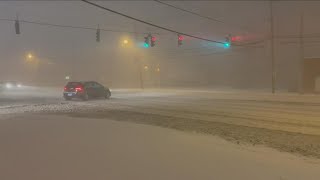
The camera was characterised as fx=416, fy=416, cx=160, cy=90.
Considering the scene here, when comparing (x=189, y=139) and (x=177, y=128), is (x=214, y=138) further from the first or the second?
(x=177, y=128)

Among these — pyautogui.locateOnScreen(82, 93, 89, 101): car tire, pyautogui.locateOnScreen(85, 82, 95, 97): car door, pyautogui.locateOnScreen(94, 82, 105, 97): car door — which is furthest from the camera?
pyautogui.locateOnScreen(94, 82, 105, 97): car door

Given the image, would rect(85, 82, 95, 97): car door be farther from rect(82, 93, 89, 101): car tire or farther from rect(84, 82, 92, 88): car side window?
rect(82, 93, 89, 101): car tire

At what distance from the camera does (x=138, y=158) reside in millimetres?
8648

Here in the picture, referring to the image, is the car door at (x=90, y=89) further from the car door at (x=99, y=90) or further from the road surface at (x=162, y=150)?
the road surface at (x=162, y=150)

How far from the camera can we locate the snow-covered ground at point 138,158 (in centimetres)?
735

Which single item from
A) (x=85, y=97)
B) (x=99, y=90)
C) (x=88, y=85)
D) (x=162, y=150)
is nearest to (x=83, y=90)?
(x=85, y=97)

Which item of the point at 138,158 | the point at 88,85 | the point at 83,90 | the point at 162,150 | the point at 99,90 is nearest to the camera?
the point at 138,158

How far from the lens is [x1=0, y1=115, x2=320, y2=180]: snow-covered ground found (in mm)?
7352

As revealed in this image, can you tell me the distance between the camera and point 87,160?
843cm

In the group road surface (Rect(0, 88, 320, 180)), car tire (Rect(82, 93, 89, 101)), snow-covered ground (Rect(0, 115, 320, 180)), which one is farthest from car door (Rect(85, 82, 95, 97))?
snow-covered ground (Rect(0, 115, 320, 180))

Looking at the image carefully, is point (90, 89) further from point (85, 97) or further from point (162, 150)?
point (162, 150)

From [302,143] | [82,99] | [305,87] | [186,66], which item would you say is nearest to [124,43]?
[305,87]

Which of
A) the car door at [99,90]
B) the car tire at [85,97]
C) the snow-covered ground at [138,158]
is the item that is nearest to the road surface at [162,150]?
the snow-covered ground at [138,158]

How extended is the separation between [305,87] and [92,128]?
133ft
